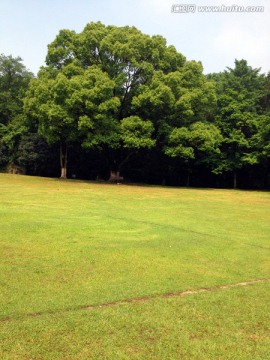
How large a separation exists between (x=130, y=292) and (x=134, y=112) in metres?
27.9

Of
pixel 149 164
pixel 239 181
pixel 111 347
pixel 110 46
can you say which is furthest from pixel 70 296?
pixel 239 181

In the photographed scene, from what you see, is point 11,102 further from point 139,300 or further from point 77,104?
point 139,300

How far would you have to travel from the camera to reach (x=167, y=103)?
29.9 meters

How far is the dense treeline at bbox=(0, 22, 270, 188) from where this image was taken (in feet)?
94.4

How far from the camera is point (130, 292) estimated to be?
545cm

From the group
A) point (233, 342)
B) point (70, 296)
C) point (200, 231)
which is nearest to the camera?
point (233, 342)

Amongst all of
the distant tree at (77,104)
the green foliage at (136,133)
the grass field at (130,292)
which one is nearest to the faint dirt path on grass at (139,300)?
the grass field at (130,292)

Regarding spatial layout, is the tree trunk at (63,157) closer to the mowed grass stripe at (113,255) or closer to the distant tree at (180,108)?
the distant tree at (180,108)

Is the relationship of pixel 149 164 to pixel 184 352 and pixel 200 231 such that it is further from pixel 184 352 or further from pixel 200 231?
pixel 184 352

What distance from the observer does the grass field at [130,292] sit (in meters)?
3.97

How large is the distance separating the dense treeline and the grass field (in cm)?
1920

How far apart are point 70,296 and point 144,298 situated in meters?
1.11

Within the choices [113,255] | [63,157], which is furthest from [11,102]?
[113,255]

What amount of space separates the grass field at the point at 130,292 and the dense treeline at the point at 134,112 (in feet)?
63.0
